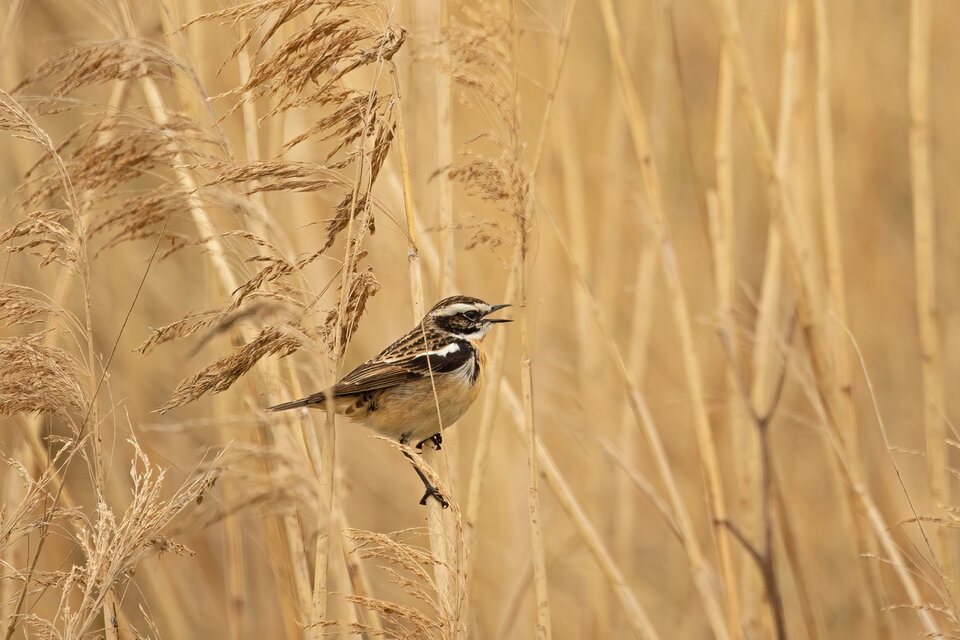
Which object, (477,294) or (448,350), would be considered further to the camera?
(477,294)

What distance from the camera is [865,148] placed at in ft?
15.3

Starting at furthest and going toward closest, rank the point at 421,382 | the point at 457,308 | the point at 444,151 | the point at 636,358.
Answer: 1. the point at 636,358
2. the point at 457,308
3. the point at 421,382
4. the point at 444,151

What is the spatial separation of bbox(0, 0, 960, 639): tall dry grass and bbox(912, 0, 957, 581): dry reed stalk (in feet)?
0.04

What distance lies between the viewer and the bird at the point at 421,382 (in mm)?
3098

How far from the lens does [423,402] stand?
10.5 ft

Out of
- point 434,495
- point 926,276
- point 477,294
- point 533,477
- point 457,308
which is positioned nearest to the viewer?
point 533,477

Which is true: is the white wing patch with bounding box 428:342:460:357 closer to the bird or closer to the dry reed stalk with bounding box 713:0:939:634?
the bird

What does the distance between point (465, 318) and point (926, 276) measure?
1600 mm

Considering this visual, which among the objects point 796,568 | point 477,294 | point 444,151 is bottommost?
point 796,568

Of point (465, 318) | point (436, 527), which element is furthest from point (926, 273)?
point (436, 527)

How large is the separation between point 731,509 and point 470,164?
3.45 metres

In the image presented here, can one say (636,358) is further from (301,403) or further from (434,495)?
(301,403)

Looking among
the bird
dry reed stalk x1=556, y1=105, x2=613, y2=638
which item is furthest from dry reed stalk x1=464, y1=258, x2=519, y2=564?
→ dry reed stalk x1=556, y1=105, x2=613, y2=638

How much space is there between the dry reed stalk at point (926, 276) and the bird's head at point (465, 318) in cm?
145
